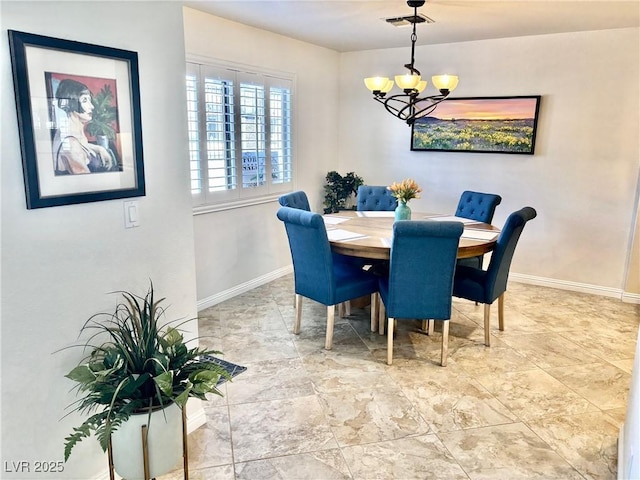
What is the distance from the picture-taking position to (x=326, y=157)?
5.71 metres

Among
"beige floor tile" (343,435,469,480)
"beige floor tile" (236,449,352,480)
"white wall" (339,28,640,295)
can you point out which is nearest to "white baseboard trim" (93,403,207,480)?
"beige floor tile" (236,449,352,480)

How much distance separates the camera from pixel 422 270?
9.86 ft

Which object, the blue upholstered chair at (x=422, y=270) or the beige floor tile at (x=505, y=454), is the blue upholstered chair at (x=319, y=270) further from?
the beige floor tile at (x=505, y=454)

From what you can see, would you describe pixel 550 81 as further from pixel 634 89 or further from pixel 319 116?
pixel 319 116

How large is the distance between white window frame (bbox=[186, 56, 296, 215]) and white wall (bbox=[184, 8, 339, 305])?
3.0 inches

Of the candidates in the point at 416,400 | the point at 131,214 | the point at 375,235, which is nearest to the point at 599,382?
the point at 416,400

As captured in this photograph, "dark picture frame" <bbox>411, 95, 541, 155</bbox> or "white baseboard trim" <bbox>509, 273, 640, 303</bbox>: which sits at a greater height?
"dark picture frame" <bbox>411, 95, 541, 155</bbox>

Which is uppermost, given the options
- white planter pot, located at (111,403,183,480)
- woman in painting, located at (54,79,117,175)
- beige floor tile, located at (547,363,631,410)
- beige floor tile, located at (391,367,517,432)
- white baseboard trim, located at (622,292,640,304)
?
woman in painting, located at (54,79,117,175)

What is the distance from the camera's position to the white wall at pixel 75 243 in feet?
5.20

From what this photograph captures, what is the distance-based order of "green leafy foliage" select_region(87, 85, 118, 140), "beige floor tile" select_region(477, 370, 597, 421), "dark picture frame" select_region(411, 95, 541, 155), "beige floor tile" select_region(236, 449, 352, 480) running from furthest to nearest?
"dark picture frame" select_region(411, 95, 541, 155)
"beige floor tile" select_region(477, 370, 597, 421)
"beige floor tile" select_region(236, 449, 352, 480)
"green leafy foliage" select_region(87, 85, 118, 140)

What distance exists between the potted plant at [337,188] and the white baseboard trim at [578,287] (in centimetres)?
210

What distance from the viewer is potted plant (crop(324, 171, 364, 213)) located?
5.54 m

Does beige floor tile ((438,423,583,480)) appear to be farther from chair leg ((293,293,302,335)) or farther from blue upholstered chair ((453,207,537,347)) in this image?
chair leg ((293,293,302,335))

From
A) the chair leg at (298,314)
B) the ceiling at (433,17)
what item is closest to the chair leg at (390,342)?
the chair leg at (298,314)
